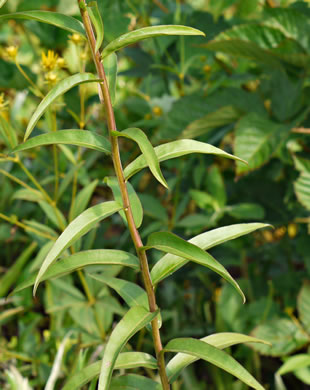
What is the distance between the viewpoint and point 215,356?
1.48 feet

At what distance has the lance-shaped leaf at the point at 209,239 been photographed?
0.47 m

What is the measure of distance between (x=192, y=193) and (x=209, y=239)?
503 millimetres

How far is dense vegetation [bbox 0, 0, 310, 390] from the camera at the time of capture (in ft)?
2.74

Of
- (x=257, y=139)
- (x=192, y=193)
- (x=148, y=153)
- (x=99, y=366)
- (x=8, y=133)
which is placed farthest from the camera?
(x=192, y=193)

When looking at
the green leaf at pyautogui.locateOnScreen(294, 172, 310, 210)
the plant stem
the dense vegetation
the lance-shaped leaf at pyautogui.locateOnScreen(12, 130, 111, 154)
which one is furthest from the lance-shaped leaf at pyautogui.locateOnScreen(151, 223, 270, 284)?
the green leaf at pyautogui.locateOnScreen(294, 172, 310, 210)

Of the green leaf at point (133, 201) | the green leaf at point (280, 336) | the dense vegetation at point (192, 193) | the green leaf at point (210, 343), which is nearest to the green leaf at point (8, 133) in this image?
the dense vegetation at point (192, 193)

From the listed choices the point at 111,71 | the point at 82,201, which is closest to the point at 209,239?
the point at 111,71

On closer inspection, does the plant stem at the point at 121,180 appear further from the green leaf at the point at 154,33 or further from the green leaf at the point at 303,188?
the green leaf at the point at 303,188

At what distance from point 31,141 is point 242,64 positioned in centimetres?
79

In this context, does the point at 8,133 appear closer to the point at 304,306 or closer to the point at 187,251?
the point at 187,251

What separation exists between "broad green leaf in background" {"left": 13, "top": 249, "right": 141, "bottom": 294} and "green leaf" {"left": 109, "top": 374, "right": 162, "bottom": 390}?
0.46ft

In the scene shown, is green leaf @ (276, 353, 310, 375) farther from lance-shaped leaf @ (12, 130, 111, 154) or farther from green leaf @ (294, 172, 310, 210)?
lance-shaped leaf @ (12, 130, 111, 154)

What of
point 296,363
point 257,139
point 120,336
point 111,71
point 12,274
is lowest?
point 296,363

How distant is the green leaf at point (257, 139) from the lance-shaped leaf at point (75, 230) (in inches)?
15.9
